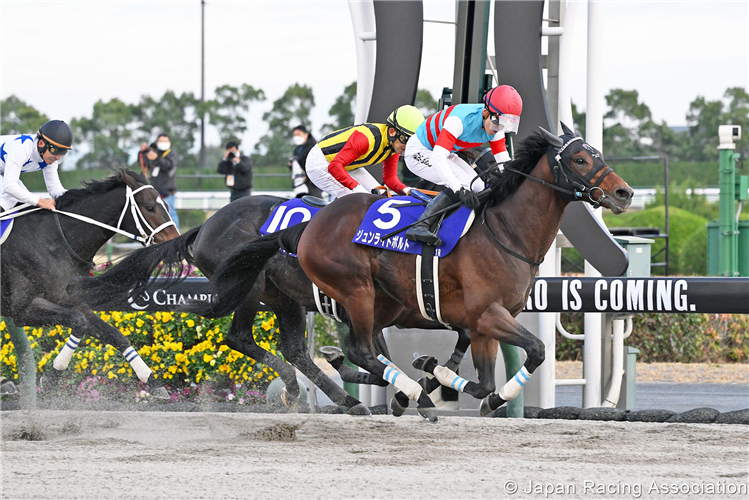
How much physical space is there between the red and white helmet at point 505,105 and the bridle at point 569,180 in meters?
0.24

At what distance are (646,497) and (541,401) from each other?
7.88ft

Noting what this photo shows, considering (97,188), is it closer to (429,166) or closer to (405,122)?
(405,122)

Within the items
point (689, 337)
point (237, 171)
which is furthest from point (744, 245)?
point (237, 171)

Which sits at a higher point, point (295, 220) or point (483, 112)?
point (483, 112)

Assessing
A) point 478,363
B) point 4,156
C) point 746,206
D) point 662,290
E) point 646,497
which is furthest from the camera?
point 746,206

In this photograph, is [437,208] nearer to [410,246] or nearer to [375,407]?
[410,246]

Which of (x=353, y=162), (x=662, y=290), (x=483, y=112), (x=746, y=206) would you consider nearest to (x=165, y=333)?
(x=353, y=162)

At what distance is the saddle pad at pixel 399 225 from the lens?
462cm

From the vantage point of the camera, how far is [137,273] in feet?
18.8

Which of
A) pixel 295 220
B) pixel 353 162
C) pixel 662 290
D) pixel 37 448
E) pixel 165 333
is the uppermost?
pixel 353 162

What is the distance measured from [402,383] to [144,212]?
2.23m

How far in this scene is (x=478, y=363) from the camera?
14.8 feet

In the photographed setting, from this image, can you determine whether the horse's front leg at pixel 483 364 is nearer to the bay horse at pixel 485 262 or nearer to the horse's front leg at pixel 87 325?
the bay horse at pixel 485 262

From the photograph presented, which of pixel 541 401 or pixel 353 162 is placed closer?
pixel 353 162
